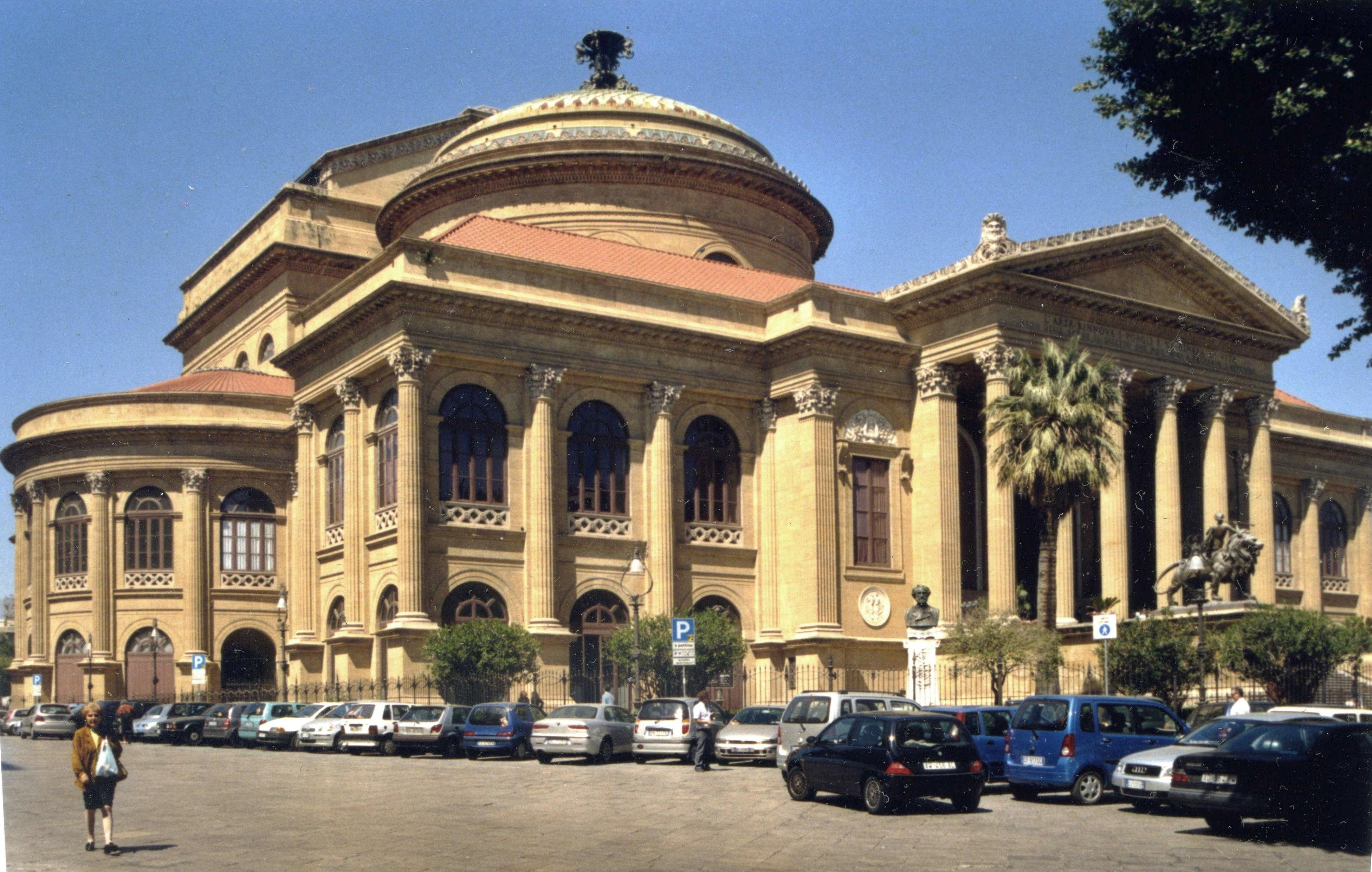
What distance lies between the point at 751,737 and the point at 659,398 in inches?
612

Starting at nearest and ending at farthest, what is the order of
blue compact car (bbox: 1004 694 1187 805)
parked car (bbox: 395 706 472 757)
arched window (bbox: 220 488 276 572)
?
blue compact car (bbox: 1004 694 1187 805)
parked car (bbox: 395 706 472 757)
arched window (bbox: 220 488 276 572)

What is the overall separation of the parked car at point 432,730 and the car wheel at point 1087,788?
1431cm

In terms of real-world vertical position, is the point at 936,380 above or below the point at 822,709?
above

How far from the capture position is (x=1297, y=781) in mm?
16828

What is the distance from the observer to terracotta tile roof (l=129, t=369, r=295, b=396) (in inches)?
2021

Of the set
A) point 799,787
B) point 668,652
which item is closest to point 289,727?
point 668,652

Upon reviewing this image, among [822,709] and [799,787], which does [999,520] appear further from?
[799,787]

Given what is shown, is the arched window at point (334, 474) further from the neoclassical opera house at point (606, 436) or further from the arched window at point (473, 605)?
the arched window at point (473, 605)

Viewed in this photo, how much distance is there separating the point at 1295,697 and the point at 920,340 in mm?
14811

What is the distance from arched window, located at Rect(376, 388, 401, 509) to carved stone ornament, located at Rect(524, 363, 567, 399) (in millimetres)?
3455

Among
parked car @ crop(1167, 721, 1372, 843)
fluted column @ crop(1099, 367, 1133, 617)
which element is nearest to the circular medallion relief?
fluted column @ crop(1099, 367, 1133, 617)

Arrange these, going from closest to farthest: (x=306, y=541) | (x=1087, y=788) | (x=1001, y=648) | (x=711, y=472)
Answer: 1. (x=1087, y=788)
2. (x=1001, y=648)
3. (x=711, y=472)
4. (x=306, y=541)

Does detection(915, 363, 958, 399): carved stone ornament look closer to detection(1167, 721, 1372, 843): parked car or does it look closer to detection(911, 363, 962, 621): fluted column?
detection(911, 363, 962, 621): fluted column

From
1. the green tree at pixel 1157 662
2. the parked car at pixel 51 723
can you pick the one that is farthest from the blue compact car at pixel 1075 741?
the parked car at pixel 51 723
